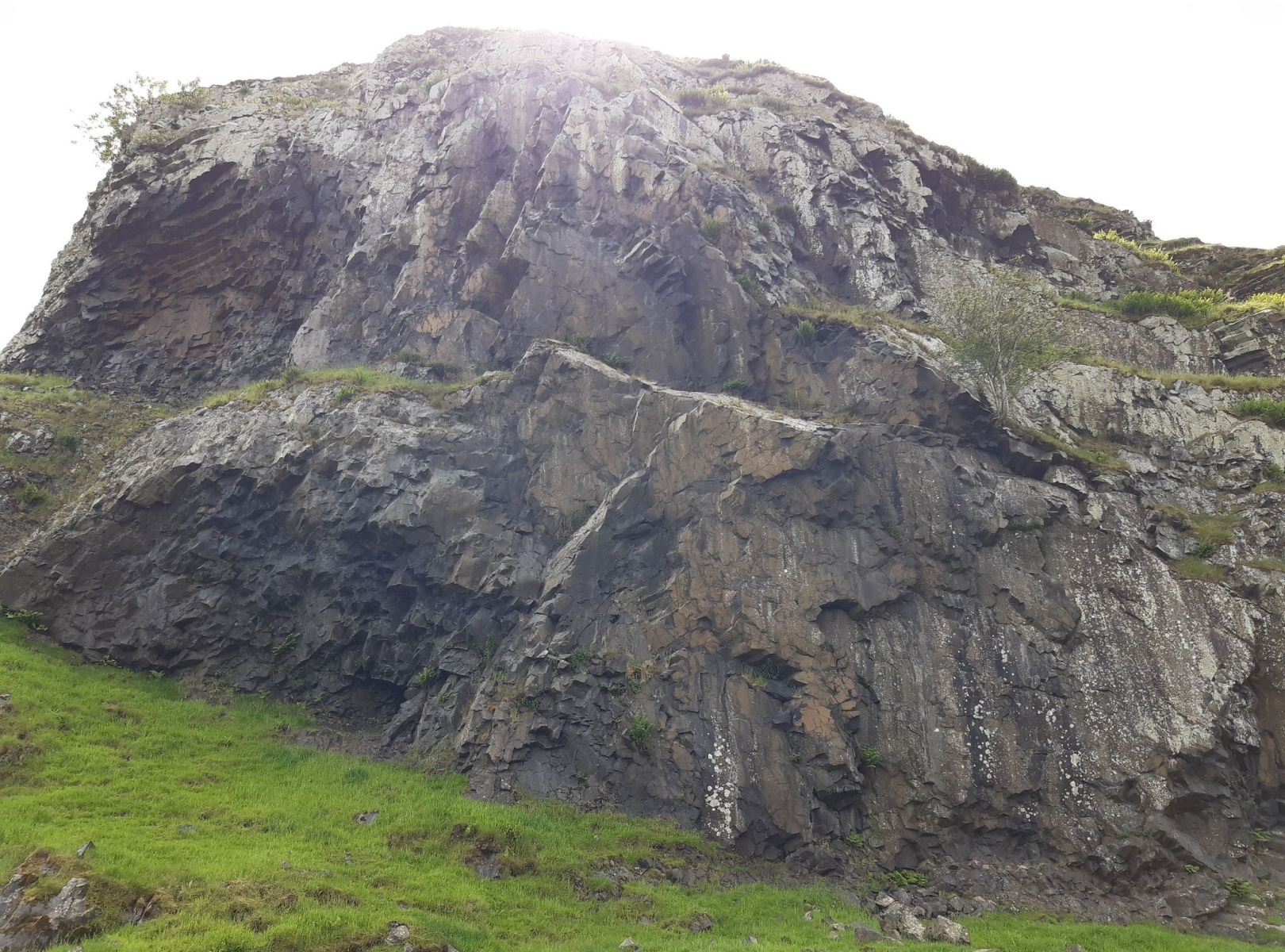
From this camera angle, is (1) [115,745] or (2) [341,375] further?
(2) [341,375]

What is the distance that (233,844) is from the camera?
15.4 m

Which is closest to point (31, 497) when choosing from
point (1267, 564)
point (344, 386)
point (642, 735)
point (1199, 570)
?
point (344, 386)

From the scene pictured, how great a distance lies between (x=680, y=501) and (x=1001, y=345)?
14470 millimetres

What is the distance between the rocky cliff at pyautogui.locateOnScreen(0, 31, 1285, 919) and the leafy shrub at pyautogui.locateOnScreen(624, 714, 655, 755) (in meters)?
0.44

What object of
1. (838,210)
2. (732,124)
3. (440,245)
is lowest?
(440,245)

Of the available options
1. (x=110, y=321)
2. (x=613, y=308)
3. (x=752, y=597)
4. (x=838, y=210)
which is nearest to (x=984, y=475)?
(x=752, y=597)

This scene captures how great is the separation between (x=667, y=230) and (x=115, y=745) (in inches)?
1006

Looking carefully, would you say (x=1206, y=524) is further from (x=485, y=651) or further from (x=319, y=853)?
(x=319, y=853)

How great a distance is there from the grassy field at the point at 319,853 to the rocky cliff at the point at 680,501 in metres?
1.39

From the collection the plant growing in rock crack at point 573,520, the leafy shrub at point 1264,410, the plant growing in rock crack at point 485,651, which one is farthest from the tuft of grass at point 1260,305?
the plant growing in rock crack at point 485,651

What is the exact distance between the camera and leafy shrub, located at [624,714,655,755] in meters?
19.1

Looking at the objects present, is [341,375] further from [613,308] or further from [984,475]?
[984,475]

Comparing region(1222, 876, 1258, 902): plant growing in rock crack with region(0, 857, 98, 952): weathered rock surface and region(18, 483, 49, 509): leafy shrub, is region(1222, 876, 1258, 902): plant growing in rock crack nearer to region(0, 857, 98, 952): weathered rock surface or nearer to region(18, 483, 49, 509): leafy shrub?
region(0, 857, 98, 952): weathered rock surface

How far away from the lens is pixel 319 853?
621 inches
